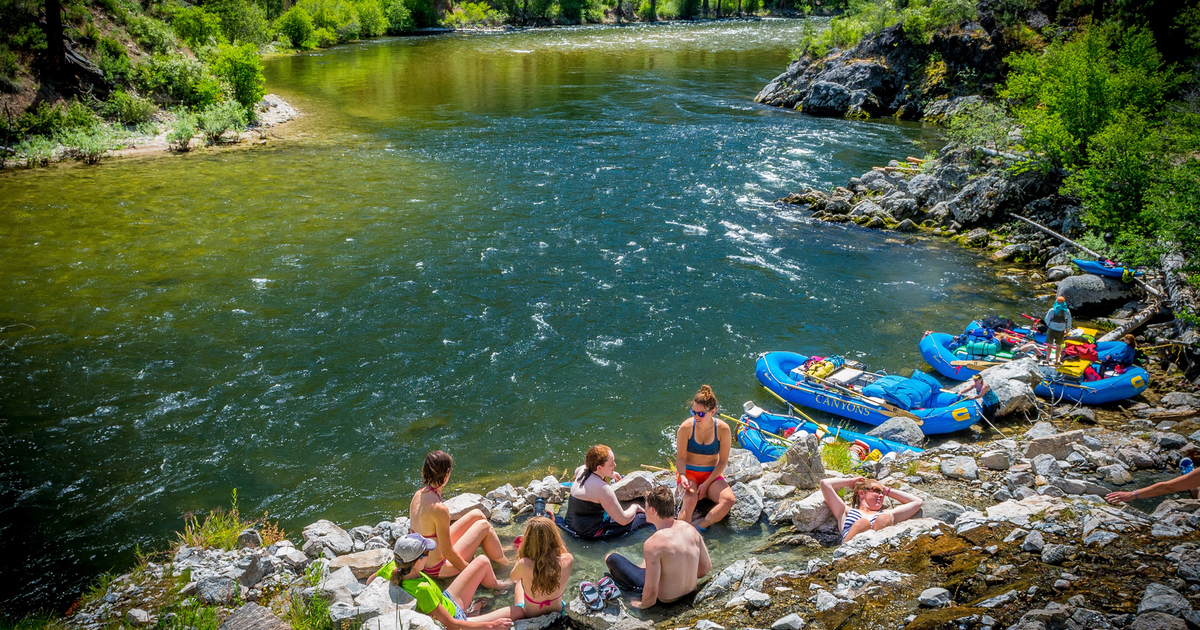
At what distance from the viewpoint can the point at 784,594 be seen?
627cm

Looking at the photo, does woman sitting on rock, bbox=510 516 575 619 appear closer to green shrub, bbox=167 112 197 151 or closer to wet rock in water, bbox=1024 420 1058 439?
wet rock in water, bbox=1024 420 1058 439

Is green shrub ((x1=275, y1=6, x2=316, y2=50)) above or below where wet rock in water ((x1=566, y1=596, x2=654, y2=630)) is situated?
above

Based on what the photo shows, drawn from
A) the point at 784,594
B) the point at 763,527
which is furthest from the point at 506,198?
the point at 784,594

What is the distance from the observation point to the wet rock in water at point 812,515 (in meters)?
7.79

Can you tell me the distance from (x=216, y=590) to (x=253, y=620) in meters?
0.89

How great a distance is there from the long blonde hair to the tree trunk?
2988 centimetres

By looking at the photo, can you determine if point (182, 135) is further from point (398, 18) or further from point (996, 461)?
point (398, 18)

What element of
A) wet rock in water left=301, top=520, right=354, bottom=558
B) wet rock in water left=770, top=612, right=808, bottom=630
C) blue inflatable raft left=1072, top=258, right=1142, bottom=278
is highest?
blue inflatable raft left=1072, top=258, right=1142, bottom=278

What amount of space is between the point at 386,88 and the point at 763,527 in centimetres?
3753

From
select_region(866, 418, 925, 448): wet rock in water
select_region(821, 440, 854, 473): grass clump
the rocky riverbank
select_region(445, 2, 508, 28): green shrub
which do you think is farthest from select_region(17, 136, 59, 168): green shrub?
select_region(445, 2, 508, 28): green shrub

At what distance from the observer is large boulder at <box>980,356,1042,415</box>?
11.5m

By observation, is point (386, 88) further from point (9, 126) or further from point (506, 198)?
point (506, 198)

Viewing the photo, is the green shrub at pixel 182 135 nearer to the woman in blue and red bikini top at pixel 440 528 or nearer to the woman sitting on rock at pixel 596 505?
the woman in blue and red bikini top at pixel 440 528

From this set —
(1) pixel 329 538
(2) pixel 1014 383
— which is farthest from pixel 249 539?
(2) pixel 1014 383
